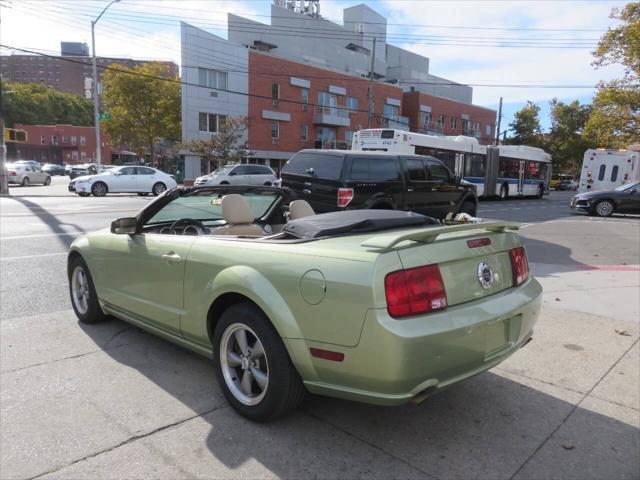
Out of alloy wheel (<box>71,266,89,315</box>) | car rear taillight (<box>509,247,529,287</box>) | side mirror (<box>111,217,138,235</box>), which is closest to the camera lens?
car rear taillight (<box>509,247,529,287</box>)

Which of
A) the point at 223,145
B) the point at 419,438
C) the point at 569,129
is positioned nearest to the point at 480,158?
the point at 223,145

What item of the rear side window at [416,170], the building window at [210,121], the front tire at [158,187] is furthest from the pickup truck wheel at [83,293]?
the building window at [210,121]

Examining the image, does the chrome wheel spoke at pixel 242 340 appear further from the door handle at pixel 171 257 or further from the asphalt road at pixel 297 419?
the door handle at pixel 171 257

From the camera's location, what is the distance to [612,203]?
61.2 ft

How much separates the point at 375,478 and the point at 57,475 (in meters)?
1.61

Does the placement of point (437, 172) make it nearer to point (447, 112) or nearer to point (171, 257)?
point (171, 257)

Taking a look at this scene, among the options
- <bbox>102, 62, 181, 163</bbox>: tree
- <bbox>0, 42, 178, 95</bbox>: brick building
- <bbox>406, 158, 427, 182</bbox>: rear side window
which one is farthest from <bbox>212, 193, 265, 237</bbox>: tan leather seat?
<bbox>0, 42, 178, 95</bbox>: brick building

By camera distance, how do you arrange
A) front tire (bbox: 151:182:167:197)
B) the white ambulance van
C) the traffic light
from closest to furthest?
the white ambulance van
front tire (bbox: 151:182:167:197)
the traffic light

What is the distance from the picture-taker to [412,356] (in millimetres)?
2363

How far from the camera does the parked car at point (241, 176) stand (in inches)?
1001

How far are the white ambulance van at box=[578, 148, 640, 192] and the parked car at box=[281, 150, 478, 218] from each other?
1701 cm

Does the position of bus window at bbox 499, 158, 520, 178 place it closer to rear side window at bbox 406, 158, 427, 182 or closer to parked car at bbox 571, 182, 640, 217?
parked car at bbox 571, 182, 640, 217

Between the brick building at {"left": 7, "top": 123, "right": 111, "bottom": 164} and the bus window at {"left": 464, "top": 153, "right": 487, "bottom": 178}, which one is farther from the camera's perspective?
the brick building at {"left": 7, "top": 123, "right": 111, "bottom": 164}

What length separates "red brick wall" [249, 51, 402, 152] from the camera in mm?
41719
